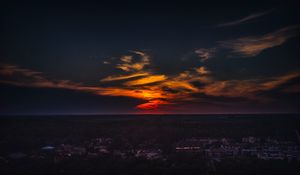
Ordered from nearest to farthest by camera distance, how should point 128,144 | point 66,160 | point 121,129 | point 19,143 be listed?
point 66,160
point 19,143
point 128,144
point 121,129

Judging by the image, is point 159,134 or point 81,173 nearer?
point 81,173

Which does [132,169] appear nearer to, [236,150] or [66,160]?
[66,160]

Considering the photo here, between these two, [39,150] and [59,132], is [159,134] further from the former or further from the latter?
[39,150]

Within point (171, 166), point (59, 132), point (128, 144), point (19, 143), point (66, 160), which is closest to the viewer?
point (171, 166)

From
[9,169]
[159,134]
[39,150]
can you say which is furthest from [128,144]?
[9,169]

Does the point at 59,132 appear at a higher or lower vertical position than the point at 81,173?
higher

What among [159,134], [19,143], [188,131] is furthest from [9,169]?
[188,131]
